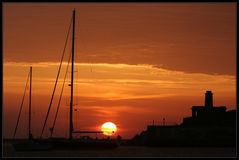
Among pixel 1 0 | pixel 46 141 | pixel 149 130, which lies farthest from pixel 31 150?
pixel 149 130

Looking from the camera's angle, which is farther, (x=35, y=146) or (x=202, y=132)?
(x=202, y=132)

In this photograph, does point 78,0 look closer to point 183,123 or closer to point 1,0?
point 1,0

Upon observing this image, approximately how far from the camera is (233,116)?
147250 mm

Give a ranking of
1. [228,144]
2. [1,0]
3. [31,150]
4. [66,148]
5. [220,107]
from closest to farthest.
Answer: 1. [1,0]
2. [66,148]
3. [31,150]
4. [220,107]
5. [228,144]

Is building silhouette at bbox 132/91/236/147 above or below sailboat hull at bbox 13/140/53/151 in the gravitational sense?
above

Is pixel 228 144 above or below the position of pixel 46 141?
above

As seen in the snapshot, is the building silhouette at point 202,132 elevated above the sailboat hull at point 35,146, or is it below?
above

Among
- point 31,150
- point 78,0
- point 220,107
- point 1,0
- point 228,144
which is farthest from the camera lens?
point 228,144

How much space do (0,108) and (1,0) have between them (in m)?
5.64

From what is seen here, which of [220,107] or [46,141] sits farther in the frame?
[220,107]

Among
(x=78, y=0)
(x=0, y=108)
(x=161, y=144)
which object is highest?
(x=161, y=144)

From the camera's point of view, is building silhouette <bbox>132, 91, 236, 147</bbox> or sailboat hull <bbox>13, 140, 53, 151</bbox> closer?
sailboat hull <bbox>13, 140, 53, 151</bbox>

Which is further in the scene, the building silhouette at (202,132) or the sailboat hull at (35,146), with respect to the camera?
the building silhouette at (202,132)

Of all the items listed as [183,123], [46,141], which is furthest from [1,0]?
[183,123]
